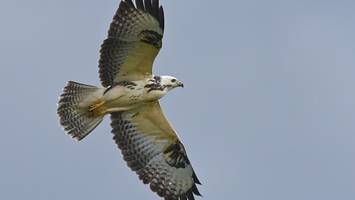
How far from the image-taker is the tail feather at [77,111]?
18562 mm

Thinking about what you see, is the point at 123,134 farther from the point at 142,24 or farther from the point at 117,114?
the point at 142,24

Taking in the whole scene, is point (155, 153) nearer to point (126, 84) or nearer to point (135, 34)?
point (126, 84)

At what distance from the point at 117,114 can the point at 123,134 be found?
1.42ft

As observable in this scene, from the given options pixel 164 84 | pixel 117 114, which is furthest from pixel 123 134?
pixel 164 84

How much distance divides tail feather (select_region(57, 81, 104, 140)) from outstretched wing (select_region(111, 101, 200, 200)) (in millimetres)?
474

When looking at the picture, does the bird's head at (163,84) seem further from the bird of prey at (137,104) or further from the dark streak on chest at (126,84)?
the dark streak on chest at (126,84)

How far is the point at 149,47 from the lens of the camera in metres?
18.0

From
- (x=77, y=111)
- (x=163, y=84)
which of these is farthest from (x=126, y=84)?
(x=77, y=111)

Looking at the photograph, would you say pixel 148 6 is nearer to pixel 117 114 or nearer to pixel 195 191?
pixel 117 114

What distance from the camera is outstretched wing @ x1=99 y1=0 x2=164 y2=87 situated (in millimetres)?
17922

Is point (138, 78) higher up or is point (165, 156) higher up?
point (138, 78)

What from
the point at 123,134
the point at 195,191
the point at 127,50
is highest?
the point at 127,50

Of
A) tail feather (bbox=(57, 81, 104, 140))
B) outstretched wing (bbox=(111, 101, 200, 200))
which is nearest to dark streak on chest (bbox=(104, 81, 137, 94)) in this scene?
tail feather (bbox=(57, 81, 104, 140))

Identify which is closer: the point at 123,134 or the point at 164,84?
the point at 164,84
